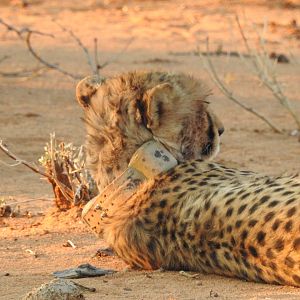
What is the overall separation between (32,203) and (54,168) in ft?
1.62

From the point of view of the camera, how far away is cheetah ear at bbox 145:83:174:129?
15.1ft

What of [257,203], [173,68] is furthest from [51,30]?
[257,203]

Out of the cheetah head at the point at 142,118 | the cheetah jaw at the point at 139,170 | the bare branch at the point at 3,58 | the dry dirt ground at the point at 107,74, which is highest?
the cheetah head at the point at 142,118

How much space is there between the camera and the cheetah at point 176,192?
404 cm

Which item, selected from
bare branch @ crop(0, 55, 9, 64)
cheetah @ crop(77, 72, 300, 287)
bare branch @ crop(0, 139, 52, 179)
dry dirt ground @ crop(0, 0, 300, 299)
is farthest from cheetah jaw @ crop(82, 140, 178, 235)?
bare branch @ crop(0, 55, 9, 64)

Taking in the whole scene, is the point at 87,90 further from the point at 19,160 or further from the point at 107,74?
the point at 107,74

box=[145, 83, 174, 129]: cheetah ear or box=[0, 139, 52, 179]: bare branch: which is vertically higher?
box=[145, 83, 174, 129]: cheetah ear

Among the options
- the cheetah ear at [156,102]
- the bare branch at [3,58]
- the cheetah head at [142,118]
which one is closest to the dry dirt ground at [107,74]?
the bare branch at [3,58]

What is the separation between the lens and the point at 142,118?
4.68m

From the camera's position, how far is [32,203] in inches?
243

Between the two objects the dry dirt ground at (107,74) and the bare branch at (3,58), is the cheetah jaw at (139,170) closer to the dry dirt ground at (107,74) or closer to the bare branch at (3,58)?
the dry dirt ground at (107,74)

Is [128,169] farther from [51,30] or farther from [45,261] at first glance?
[51,30]

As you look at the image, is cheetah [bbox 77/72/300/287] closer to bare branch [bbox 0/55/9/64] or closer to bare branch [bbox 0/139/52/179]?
bare branch [bbox 0/139/52/179]

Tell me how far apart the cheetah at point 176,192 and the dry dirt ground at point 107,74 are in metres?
0.10
